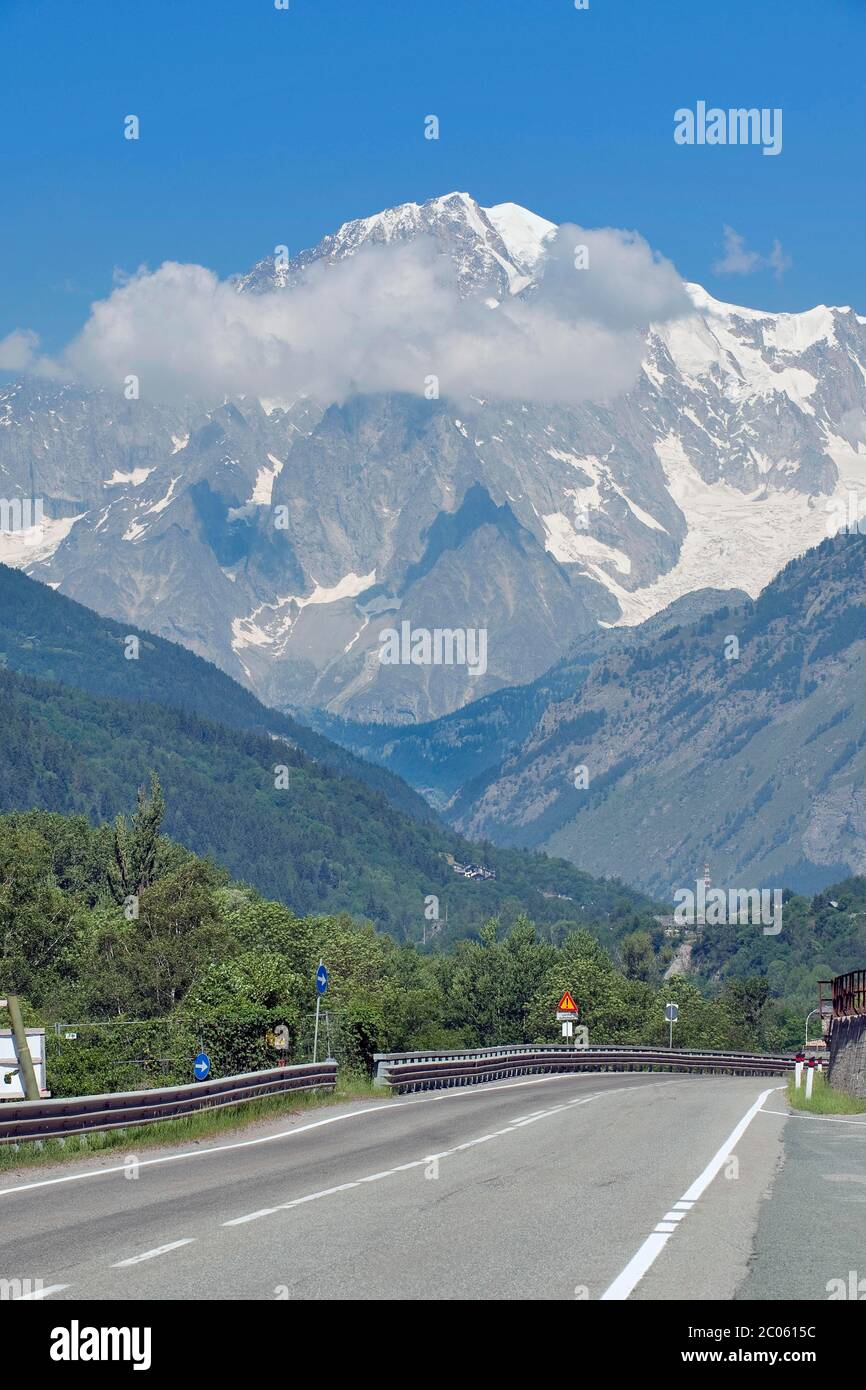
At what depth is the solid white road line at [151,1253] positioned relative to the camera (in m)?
17.5

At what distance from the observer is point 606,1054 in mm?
94688

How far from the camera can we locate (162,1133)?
34312mm

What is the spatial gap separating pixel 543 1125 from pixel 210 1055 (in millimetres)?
18912

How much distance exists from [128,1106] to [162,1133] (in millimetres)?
965

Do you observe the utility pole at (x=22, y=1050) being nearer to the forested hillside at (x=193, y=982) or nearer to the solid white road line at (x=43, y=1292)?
the solid white road line at (x=43, y=1292)

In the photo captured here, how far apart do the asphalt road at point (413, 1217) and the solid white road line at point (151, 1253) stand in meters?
0.04

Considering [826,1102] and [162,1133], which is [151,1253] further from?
[826,1102]

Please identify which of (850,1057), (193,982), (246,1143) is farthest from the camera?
(193,982)

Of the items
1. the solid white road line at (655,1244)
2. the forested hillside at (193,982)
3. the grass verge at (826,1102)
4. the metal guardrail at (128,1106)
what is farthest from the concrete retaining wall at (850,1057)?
the solid white road line at (655,1244)

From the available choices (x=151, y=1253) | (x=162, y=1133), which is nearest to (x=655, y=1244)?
(x=151, y=1253)

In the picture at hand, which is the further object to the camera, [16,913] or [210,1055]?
[16,913]

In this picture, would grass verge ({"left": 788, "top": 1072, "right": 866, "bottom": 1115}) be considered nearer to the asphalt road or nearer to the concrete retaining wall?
the concrete retaining wall
